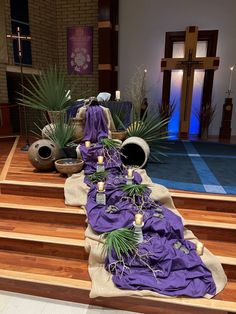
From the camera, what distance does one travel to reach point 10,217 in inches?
90.8

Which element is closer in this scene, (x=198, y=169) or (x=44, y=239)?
(x=44, y=239)

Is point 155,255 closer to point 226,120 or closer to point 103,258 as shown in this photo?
point 103,258

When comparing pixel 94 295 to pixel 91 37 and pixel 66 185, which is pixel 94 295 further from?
pixel 91 37

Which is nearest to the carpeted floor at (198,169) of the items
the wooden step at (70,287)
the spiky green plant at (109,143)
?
the spiky green plant at (109,143)

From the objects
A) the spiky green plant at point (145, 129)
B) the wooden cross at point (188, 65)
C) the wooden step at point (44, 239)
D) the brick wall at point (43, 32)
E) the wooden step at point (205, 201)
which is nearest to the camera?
the wooden step at point (44, 239)

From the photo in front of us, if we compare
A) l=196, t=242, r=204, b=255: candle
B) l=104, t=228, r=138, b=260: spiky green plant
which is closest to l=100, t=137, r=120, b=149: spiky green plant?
l=104, t=228, r=138, b=260: spiky green plant

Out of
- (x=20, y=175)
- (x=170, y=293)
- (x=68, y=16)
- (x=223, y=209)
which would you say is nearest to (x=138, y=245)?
(x=170, y=293)

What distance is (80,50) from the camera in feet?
18.8

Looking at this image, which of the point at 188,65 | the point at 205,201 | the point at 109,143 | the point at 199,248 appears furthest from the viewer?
the point at 188,65

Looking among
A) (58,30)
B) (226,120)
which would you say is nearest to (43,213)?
(226,120)

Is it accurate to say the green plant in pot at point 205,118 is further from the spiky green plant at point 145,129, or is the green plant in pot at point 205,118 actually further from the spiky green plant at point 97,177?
the spiky green plant at point 97,177

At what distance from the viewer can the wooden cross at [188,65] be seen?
4926 mm

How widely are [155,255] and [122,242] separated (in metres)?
0.23

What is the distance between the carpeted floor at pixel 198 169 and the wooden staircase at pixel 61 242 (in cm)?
19
